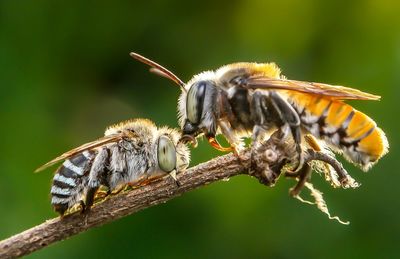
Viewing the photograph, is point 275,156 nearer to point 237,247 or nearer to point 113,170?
point 113,170

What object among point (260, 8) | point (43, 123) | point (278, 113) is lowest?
point (278, 113)

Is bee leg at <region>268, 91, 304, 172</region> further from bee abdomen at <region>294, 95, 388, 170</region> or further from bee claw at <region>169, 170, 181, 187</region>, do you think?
bee claw at <region>169, 170, 181, 187</region>

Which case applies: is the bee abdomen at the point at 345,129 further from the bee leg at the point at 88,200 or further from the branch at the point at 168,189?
the bee leg at the point at 88,200

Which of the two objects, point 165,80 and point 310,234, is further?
point 165,80

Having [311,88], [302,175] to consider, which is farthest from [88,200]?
[311,88]

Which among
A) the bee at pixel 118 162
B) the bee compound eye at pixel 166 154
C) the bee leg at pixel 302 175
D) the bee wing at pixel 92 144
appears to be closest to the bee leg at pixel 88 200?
the bee at pixel 118 162

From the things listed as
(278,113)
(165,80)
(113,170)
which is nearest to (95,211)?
(113,170)

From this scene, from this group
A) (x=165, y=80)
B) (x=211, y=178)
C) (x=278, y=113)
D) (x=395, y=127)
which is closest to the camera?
(x=211, y=178)

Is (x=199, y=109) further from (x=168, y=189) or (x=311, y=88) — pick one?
(x=168, y=189)
